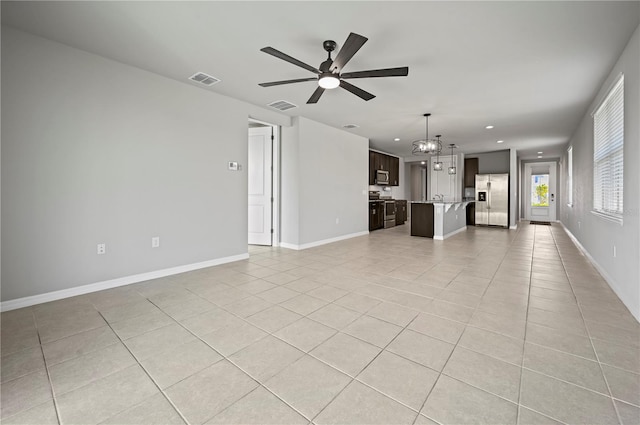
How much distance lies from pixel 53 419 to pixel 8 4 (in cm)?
320

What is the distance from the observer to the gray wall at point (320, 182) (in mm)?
5750

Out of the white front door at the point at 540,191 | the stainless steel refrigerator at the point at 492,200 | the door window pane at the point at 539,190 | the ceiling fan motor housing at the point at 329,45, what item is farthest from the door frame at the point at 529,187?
the ceiling fan motor housing at the point at 329,45

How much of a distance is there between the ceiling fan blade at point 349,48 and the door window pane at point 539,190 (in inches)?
532

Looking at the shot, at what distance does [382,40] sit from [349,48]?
0.65 m

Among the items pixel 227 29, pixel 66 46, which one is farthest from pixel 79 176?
pixel 227 29

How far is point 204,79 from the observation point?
3838 mm

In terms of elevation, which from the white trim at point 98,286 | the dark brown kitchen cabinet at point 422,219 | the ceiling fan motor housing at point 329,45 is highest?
the ceiling fan motor housing at point 329,45

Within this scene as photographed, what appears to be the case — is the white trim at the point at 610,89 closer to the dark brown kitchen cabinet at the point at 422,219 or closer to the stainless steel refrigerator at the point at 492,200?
the dark brown kitchen cabinet at the point at 422,219

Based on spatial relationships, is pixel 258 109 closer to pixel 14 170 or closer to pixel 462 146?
pixel 14 170

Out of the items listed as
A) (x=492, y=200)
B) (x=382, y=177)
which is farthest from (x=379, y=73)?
(x=492, y=200)

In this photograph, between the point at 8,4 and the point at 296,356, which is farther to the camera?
the point at 8,4

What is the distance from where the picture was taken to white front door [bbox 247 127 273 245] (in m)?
6.02

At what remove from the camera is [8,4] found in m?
2.36

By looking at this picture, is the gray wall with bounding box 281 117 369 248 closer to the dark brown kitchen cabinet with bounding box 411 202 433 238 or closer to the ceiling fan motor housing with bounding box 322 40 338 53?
the dark brown kitchen cabinet with bounding box 411 202 433 238
